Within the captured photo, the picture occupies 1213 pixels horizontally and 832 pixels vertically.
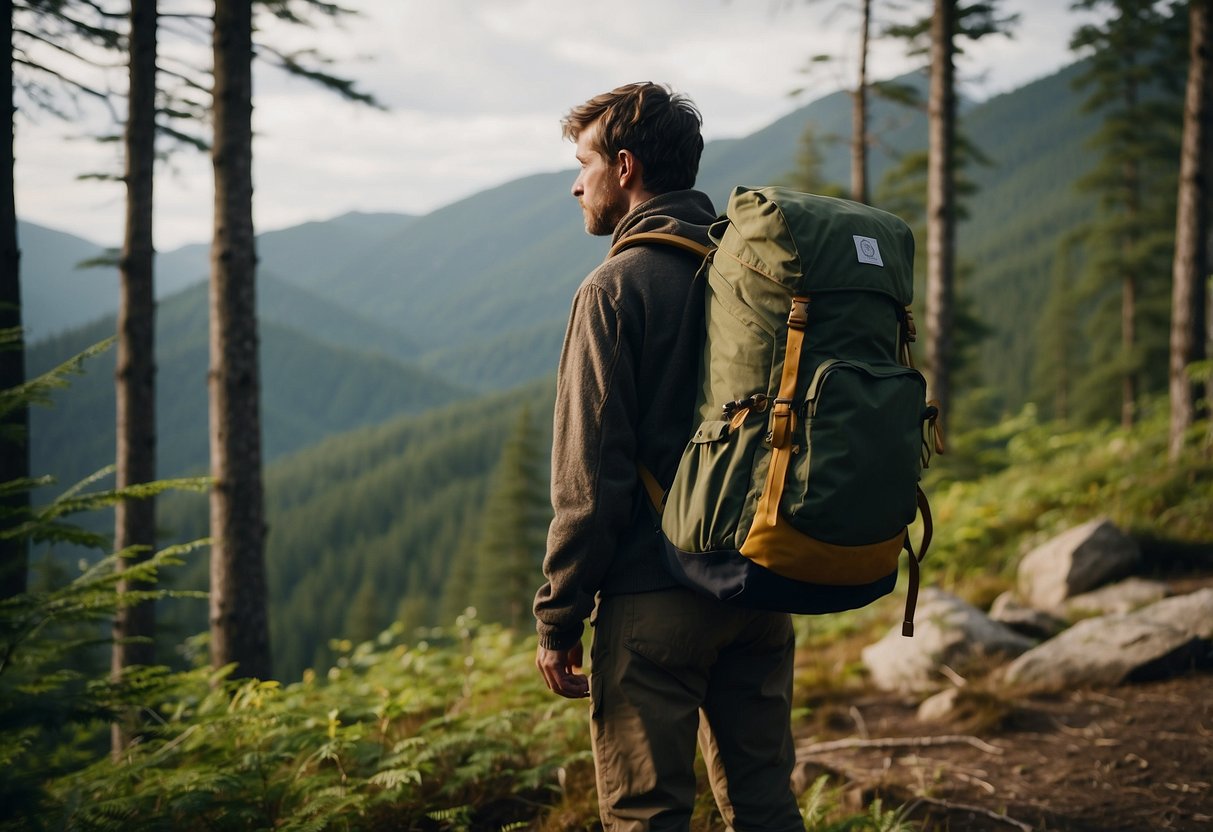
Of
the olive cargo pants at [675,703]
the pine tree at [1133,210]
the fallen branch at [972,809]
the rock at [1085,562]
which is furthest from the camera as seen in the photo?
the pine tree at [1133,210]

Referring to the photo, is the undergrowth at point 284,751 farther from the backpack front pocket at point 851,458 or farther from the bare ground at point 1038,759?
the backpack front pocket at point 851,458

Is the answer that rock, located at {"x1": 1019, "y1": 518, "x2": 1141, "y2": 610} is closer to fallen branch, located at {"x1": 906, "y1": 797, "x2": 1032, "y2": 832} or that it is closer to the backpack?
fallen branch, located at {"x1": 906, "y1": 797, "x2": 1032, "y2": 832}

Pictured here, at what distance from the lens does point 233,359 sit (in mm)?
6633

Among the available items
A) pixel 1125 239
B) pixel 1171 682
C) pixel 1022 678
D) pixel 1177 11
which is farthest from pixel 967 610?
pixel 1125 239

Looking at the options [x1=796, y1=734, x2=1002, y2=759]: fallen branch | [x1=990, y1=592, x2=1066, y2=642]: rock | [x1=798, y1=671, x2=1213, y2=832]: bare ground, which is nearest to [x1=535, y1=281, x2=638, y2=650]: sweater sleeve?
[x1=798, y1=671, x2=1213, y2=832]: bare ground

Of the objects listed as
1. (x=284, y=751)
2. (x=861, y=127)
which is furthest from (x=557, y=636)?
(x=861, y=127)

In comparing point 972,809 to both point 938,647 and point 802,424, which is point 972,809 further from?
point 802,424

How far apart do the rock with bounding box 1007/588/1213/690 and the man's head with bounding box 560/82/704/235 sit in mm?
4017

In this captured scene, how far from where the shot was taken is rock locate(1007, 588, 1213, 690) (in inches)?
187

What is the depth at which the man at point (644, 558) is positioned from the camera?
2.10m

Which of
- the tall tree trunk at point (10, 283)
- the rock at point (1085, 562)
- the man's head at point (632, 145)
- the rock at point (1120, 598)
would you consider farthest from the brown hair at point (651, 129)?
the rock at point (1085, 562)

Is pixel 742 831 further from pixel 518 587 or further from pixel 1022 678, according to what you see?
pixel 518 587

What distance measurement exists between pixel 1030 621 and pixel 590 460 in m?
4.95

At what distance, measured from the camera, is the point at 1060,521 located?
7.83 metres
